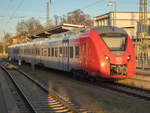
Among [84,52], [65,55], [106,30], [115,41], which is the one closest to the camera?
[115,41]

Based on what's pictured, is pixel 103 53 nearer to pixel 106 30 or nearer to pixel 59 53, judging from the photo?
pixel 106 30

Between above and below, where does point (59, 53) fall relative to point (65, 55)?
above

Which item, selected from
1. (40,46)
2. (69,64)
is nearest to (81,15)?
(40,46)

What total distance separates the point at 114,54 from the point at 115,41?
2.88 feet

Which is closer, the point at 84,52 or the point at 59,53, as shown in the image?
the point at 84,52

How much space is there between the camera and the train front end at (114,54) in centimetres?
1189

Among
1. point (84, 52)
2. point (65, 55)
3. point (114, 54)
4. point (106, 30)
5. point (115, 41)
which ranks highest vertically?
point (106, 30)

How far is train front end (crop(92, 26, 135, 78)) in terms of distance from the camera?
1189 cm

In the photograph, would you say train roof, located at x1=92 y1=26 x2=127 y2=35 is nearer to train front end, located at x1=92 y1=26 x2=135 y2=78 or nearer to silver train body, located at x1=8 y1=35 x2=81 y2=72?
train front end, located at x1=92 y1=26 x2=135 y2=78

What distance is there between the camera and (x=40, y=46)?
24375 millimetres

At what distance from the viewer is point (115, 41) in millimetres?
12523

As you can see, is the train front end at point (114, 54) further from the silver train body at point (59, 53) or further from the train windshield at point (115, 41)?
the silver train body at point (59, 53)

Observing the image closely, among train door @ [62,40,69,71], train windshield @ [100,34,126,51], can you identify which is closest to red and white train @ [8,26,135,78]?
train windshield @ [100,34,126,51]

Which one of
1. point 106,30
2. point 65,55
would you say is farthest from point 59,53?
point 106,30
